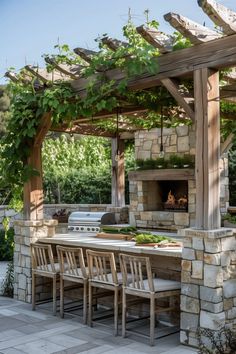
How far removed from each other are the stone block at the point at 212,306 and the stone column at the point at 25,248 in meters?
2.86

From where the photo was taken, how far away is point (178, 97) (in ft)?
16.3

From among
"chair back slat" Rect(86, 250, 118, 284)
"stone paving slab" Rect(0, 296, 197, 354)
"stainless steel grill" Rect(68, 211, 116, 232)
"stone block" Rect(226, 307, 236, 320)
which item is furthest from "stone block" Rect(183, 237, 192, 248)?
"stainless steel grill" Rect(68, 211, 116, 232)

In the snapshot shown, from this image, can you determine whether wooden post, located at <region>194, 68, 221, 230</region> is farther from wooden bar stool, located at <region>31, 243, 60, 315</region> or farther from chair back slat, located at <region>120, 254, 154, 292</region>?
wooden bar stool, located at <region>31, 243, 60, 315</region>

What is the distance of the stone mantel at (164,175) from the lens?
348 inches

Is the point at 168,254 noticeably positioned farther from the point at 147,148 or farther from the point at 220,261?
the point at 147,148

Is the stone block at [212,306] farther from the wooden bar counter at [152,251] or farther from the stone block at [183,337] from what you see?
the wooden bar counter at [152,251]

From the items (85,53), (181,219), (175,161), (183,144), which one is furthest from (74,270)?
(183,144)

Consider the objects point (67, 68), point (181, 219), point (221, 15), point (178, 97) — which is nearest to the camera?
point (221, 15)

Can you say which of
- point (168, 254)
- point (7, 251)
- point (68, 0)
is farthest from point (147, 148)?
point (68, 0)

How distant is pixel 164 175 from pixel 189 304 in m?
4.56

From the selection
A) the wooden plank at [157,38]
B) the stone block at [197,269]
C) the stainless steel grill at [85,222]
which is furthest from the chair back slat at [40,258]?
the wooden plank at [157,38]

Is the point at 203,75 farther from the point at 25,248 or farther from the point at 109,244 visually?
the point at 25,248

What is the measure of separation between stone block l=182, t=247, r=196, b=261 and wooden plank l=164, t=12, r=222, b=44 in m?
1.99

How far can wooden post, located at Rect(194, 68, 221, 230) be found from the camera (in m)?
4.67
